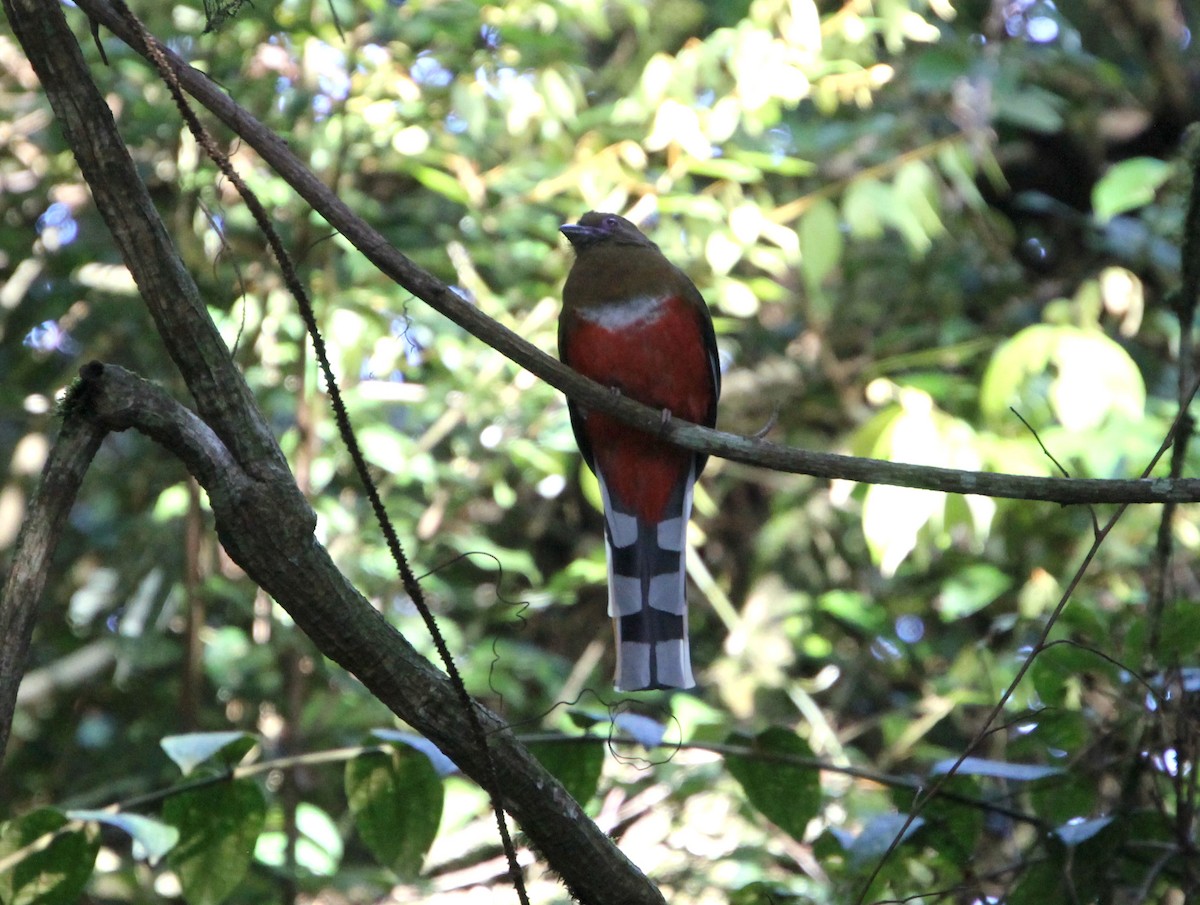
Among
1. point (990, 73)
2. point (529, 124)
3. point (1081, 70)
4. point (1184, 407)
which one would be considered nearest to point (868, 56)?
point (990, 73)

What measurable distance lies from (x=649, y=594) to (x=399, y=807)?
0.73 metres

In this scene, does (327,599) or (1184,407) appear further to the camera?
(1184,407)

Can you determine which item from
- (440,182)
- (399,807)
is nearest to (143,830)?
(399,807)

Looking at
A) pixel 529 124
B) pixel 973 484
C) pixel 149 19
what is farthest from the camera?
pixel 529 124

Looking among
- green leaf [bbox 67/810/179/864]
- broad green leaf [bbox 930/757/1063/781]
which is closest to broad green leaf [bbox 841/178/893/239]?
broad green leaf [bbox 930/757/1063/781]

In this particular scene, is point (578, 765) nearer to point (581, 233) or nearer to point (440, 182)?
point (581, 233)

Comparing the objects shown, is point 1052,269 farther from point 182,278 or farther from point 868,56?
point 182,278

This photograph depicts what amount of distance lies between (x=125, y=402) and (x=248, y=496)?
0.19 metres

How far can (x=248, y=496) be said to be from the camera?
175 centimetres

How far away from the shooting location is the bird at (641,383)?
3.04m

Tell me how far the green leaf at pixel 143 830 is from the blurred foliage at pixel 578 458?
65cm

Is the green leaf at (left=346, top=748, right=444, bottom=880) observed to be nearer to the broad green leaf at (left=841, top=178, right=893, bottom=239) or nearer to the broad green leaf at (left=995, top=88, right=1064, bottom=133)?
the broad green leaf at (left=841, top=178, right=893, bottom=239)

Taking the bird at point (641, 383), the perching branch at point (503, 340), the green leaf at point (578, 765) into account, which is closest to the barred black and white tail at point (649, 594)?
the bird at point (641, 383)

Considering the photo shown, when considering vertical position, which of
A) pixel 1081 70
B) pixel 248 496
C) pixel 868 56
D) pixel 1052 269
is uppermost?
pixel 248 496
